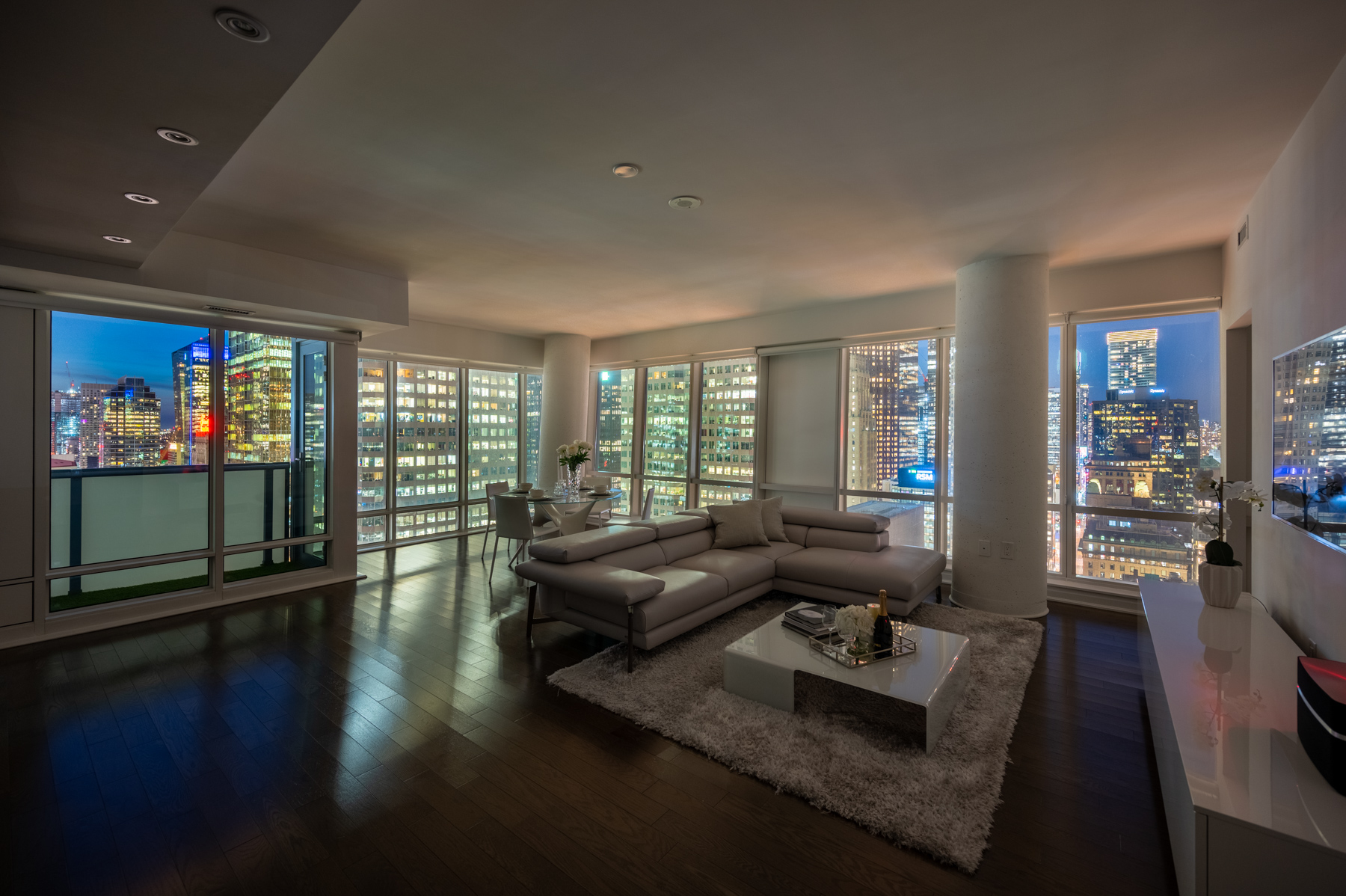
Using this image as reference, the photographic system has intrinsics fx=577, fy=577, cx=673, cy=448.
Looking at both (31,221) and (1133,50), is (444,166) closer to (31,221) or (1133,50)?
(31,221)

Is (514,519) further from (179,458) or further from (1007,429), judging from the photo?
(1007,429)

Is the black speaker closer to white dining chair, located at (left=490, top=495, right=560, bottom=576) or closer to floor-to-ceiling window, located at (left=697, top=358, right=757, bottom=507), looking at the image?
white dining chair, located at (left=490, top=495, right=560, bottom=576)

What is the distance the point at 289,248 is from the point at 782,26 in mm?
4191

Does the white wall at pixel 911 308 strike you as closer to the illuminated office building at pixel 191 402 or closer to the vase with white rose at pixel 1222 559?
the vase with white rose at pixel 1222 559

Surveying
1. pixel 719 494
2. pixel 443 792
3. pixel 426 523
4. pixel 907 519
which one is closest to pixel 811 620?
pixel 443 792

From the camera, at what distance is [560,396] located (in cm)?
853

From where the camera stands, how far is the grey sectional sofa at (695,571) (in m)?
3.63

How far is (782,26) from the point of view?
2018 millimetres

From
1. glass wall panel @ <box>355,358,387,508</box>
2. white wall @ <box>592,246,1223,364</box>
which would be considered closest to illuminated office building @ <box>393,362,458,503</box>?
glass wall panel @ <box>355,358,387,508</box>

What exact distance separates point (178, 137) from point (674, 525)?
379 cm

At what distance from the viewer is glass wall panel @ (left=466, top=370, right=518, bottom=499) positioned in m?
8.13

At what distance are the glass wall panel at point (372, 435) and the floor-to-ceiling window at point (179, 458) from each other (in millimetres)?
1621

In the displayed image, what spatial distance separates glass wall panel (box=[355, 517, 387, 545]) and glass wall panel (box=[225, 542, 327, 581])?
5.37 ft

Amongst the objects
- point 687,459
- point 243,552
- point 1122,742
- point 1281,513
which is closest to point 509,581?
point 243,552
